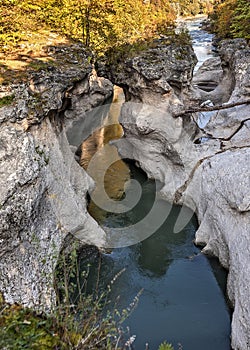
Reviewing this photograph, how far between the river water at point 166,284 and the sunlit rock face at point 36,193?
1.23m

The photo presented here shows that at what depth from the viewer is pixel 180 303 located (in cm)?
891

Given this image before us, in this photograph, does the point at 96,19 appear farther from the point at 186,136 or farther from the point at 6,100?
the point at 6,100

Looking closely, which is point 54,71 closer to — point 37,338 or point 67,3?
point 67,3

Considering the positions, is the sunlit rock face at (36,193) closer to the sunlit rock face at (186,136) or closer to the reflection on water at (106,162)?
the reflection on water at (106,162)

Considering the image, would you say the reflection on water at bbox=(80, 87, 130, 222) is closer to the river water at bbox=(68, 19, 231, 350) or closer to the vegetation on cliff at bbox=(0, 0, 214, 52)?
the river water at bbox=(68, 19, 231, 350)

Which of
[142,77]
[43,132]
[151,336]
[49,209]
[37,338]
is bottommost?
[151,336]

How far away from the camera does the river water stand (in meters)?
8.08

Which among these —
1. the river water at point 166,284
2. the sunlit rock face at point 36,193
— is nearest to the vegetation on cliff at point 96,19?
the sunlit rock face at point 36,193

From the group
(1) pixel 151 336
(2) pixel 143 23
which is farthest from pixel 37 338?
(2) pixel 143 23

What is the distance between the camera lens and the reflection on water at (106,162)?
13.8 m

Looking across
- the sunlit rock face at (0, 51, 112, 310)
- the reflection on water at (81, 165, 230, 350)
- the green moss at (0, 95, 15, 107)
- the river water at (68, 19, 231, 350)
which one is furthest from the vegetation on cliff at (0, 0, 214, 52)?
the reflection on water at (81, 165, 230, 350)

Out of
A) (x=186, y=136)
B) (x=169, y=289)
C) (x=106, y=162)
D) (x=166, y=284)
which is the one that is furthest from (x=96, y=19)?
(x=169, y=289)

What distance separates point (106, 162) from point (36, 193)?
28.2 ft

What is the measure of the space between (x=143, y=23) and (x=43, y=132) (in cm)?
845
